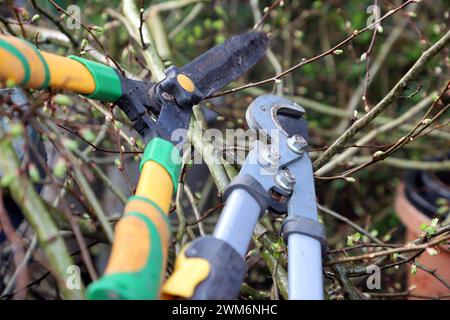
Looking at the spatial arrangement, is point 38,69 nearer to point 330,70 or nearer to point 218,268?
point 218,268

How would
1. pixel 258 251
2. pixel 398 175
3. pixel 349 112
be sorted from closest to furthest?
→ pixel 258 251, pixel 349 112, pixel 398 175

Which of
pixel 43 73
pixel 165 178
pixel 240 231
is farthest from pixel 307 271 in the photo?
pixel 43 73

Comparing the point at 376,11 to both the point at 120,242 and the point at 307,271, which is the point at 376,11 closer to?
the point at 307,271

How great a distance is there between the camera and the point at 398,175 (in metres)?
3.08

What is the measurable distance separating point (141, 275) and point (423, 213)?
152cm

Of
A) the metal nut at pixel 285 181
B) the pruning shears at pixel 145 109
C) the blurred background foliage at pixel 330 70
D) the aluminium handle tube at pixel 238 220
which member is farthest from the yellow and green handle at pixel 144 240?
the blurred background foliage at pixel 330 70

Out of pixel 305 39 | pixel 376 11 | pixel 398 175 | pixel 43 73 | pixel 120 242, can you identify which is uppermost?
pixel 305 39

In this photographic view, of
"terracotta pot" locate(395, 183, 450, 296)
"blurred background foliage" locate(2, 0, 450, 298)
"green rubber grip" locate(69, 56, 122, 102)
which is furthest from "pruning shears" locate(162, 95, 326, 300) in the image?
"blurred background foliage" locate(2, 0, 450, 298)

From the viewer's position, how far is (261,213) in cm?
110

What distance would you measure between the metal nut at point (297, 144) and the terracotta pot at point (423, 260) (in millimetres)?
861

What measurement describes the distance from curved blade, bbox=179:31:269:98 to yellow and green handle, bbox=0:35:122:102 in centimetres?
21

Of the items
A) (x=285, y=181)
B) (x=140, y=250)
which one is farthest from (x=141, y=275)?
(x=285, y=181)
